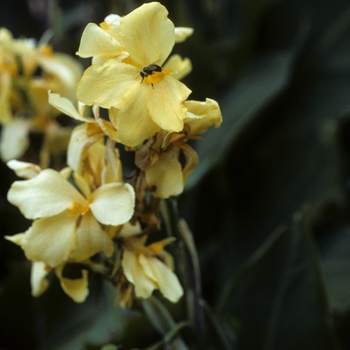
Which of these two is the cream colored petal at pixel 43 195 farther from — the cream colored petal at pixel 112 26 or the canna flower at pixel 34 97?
the canna flower at pixel 34 97

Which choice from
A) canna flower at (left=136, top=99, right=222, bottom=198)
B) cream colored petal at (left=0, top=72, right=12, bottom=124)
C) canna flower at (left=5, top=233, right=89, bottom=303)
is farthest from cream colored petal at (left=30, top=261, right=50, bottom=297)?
cream colored petal at (left=0, top=72, right=12, bottom=124)

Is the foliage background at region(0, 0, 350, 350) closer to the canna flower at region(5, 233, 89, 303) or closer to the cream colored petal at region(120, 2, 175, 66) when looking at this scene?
the canna flower at region(5, 233, 89, 303)

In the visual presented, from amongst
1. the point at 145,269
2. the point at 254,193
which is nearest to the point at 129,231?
the point at 145,269

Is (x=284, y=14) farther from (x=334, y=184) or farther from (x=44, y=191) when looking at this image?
(x=44, y=191)

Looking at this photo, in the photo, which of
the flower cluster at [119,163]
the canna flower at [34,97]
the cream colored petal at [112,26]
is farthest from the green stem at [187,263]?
the canna flower at [34,97]

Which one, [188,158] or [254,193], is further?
[254,193]

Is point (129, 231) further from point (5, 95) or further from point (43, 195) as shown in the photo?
point (5, 95)
